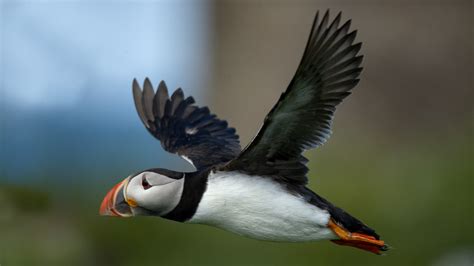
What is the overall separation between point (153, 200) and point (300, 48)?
23.2 ft

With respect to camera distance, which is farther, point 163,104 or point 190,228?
point 190,228

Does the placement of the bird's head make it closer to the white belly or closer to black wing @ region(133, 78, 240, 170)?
the white belly

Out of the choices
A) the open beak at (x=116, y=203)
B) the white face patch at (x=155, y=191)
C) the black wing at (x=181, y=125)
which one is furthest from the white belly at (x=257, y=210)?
the black wing at (x=181, y=125)

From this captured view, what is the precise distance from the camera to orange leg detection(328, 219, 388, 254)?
16.2ft

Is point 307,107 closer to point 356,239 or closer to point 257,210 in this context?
point 257,210

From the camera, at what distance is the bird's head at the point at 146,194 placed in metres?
4.84

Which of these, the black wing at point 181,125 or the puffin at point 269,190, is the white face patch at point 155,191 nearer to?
the puffin at point 269,190

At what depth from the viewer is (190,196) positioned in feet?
15.8

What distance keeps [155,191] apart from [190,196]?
0.56ft

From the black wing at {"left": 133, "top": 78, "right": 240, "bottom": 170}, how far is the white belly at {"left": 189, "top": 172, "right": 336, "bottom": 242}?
0.90 meters

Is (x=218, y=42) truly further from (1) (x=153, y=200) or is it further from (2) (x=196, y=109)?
(1) (x=153, y=200)

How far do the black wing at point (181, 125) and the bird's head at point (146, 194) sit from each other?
87cm

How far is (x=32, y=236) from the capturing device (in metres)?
8.92

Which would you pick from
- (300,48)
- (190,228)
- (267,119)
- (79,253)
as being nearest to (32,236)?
(79,253)
